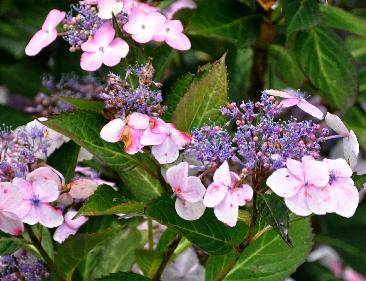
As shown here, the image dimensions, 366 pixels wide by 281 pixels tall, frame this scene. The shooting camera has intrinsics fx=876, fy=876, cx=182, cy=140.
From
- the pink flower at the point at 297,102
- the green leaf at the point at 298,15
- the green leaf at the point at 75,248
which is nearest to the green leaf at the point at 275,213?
the pink flower at the point at 297,102

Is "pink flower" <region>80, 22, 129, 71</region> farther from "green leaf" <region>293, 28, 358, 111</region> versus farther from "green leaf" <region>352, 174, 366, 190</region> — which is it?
"green leaf" <region>293, 28, 358, 111</region>

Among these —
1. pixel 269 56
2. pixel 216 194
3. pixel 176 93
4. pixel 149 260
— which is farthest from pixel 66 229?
pixel 269 56

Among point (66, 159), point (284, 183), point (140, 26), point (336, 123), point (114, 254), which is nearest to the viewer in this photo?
point (284, 183)

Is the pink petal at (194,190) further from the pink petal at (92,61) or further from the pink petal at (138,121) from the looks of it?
the pink petal at (92,61)

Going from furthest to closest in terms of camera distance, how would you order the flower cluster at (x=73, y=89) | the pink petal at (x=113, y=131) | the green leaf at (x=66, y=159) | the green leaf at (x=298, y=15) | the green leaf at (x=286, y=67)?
the green leaf at (x=286, y=67)
the flower cluster at (x=73, y=89)
the green leaf at (x=298, y=15)
the green leaf at (x=66, y=159)
the pink petal at (x=113, y=131)

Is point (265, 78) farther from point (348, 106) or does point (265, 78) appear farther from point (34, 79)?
point (34, 79)

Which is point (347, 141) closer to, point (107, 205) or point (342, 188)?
point (342, 188)

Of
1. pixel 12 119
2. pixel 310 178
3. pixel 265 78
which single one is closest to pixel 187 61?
pixel 265 78

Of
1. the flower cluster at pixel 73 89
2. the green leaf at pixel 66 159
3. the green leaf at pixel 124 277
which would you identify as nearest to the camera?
the green leaf at pixel 124 277
